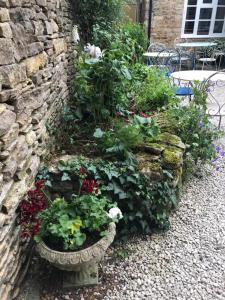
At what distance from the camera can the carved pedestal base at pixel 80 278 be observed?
174 centimetres

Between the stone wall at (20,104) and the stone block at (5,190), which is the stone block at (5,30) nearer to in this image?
the stone wall at (20,104)

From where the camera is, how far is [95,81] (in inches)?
103

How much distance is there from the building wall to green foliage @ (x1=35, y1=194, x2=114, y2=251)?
7550 mm

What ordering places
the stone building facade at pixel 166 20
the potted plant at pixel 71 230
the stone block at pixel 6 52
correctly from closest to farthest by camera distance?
the stone block at pixel 6 52, the potted plant at pixel 71 230, the stone building facade at pixel 166 20

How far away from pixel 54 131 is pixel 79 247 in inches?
44.8

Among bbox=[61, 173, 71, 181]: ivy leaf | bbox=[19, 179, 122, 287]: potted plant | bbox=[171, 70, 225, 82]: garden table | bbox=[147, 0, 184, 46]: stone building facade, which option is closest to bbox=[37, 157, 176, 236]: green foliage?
bbox=[61, 173, 71, 181]: ivy leaf

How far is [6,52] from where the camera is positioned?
1.36 metres

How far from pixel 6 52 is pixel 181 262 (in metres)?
1.80

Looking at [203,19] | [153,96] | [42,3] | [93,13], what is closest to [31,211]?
[42,3]

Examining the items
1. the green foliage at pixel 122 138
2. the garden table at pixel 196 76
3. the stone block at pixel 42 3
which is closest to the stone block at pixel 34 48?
the stone block at pixel 42 3

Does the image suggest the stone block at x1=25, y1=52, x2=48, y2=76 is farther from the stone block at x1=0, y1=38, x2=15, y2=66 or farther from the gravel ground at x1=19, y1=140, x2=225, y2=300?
the gravel ground at x1=19, y1=140, x2=225, y2=300

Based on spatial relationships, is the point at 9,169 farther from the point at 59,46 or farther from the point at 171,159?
the point at 59,46

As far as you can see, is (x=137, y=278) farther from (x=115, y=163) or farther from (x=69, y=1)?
(x=69, y=1)

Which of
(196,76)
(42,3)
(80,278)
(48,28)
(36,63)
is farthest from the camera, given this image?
(196,76)
